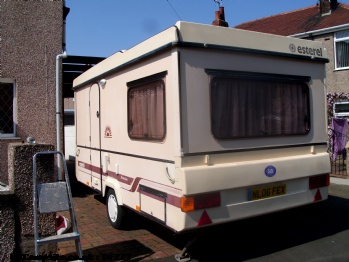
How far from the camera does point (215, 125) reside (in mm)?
4215

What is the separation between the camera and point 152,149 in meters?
4.51

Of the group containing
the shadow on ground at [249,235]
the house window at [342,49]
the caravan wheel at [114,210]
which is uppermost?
the house window at [342,49]

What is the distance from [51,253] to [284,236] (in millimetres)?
3262

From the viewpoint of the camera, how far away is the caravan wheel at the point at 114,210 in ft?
18.3

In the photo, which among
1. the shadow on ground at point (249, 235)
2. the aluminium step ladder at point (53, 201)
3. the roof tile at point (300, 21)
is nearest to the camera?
the aluminium step ladder at point (53, 201)

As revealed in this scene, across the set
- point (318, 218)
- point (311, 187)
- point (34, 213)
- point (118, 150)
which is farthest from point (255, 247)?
point (34, 213)

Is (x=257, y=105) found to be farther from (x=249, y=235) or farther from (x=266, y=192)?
(x=249, y=235)

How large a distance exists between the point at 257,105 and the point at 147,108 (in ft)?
4.62

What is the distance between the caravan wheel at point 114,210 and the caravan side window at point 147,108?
124 centimetres

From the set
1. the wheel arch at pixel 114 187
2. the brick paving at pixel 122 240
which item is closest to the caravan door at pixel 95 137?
the wheel arch at pixel 114 187

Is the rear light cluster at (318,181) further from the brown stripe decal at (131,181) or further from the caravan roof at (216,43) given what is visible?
the brown stripe decal at (131,181)

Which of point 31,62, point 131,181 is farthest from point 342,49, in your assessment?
point 131,181

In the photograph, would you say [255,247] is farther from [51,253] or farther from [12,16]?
[12,16]

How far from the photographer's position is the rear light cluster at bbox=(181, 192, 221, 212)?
3.88 metres
